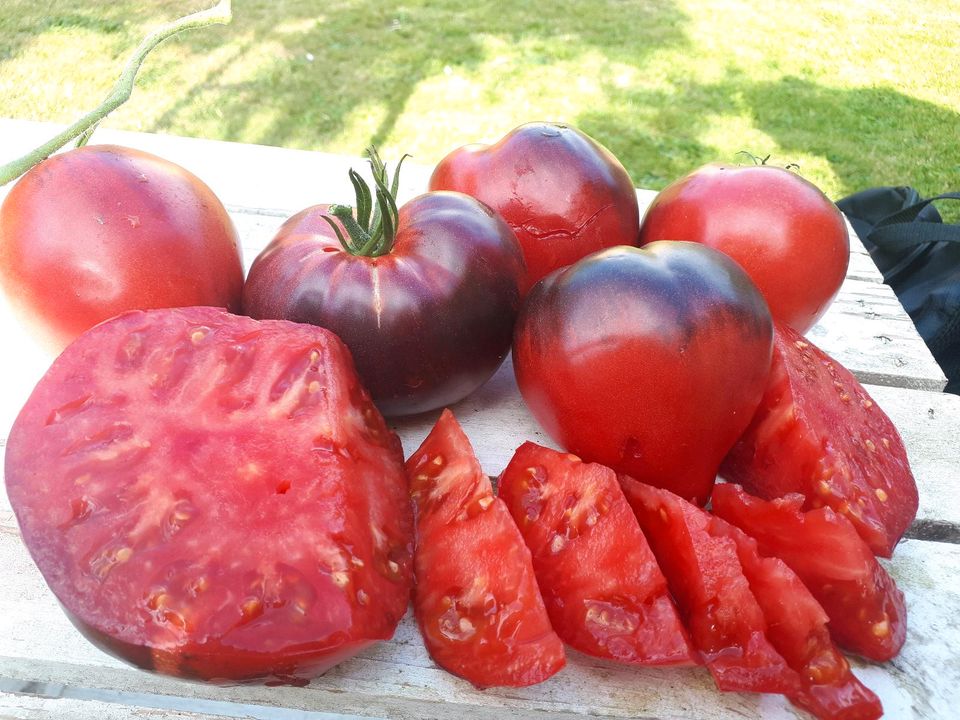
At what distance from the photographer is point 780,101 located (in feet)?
11.9

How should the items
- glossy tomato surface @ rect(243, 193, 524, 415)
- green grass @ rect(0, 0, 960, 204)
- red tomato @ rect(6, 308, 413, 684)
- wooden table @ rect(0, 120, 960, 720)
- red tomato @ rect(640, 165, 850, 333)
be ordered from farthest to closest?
green grass @ rect(0, 0, 960, 204) → red tomato @ rect(640, 165, 850, 333) → glossy tomato surface @ rect(243, 193, 524, 415) → wooden table @ rect(0, 120, 960, 720) → red tomato @ rect(6, 308, 413, 684)

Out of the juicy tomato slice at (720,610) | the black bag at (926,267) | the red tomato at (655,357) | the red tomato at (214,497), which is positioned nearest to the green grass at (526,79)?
the black bag at (926,267)

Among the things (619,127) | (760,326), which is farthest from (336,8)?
(760,326)

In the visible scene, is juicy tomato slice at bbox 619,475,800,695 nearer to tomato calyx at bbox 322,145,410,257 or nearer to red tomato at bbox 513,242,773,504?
red tomato at bbox 513,242,773,504

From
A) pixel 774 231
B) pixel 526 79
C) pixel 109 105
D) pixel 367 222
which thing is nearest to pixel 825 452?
pixel 774 231

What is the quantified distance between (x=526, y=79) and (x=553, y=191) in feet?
8.97

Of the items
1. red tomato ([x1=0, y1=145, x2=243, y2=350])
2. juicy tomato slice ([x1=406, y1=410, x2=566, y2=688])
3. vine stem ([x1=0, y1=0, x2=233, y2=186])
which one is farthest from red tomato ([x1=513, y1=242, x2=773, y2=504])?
vine stem ([x1=0, y1=0, x2=233, y2=186])

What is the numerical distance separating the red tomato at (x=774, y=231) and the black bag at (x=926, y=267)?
865mm

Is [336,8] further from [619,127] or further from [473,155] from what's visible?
[473,155]

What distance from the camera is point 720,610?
2.52ft

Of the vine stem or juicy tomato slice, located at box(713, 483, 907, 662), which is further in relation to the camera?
the vine stem

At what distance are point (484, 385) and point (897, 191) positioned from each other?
1.85 metres

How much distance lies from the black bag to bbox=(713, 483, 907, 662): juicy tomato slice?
1239 mm

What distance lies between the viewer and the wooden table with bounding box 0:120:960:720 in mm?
792
